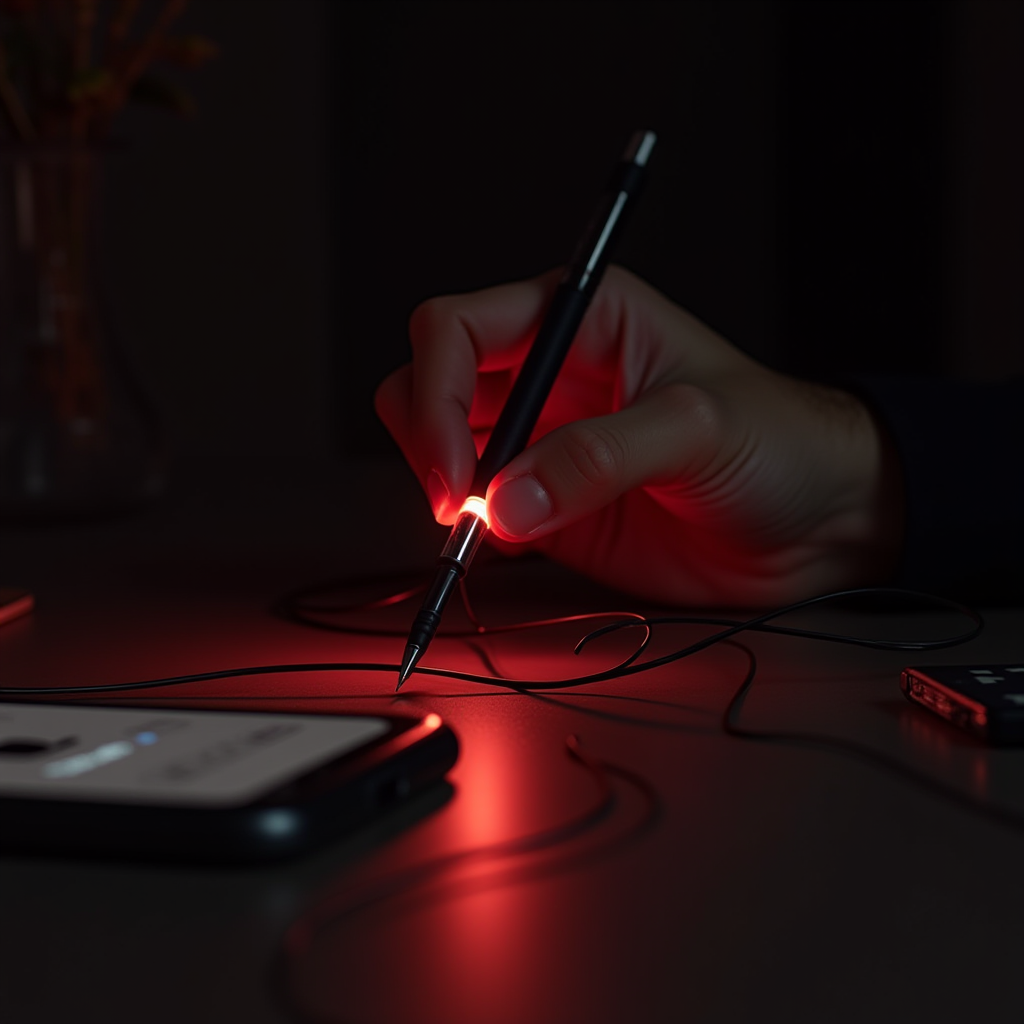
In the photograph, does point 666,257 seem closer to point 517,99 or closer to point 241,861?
point 517,99

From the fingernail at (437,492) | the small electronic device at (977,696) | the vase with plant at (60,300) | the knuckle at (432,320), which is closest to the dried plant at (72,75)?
the vase with plant at (60,300)

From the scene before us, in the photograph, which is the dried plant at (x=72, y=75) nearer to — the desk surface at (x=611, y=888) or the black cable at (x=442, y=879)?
the desk surface at (x=611, y=888)

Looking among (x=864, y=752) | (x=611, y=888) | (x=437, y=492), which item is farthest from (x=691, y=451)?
(x=611, y=888)

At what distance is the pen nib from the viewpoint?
1.58 ft

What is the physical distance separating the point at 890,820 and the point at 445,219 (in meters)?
1.44

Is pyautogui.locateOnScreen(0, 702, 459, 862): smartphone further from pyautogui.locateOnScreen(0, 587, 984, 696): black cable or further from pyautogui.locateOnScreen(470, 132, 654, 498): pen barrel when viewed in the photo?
pyautogui.locateOnScreen(470, 132, 654, 498): pen barrel

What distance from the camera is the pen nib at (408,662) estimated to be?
1.58 feet

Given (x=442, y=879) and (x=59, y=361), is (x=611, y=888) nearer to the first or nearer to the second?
(x=442, y=879)

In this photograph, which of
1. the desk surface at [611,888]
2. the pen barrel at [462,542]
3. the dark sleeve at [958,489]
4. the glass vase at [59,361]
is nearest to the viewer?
the desk surface at [611,888]

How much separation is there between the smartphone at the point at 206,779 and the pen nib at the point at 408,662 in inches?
4.1

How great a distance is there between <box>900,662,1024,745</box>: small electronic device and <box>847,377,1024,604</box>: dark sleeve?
21 centimetres

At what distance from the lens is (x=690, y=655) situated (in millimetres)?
546

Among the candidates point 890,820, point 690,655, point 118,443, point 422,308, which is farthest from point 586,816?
point 118,443

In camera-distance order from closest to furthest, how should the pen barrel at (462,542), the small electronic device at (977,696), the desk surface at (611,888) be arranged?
1. the desk surface at (611,888)
2. the small electronic device at (977,696)
3. the pen barrel at (462,542)
